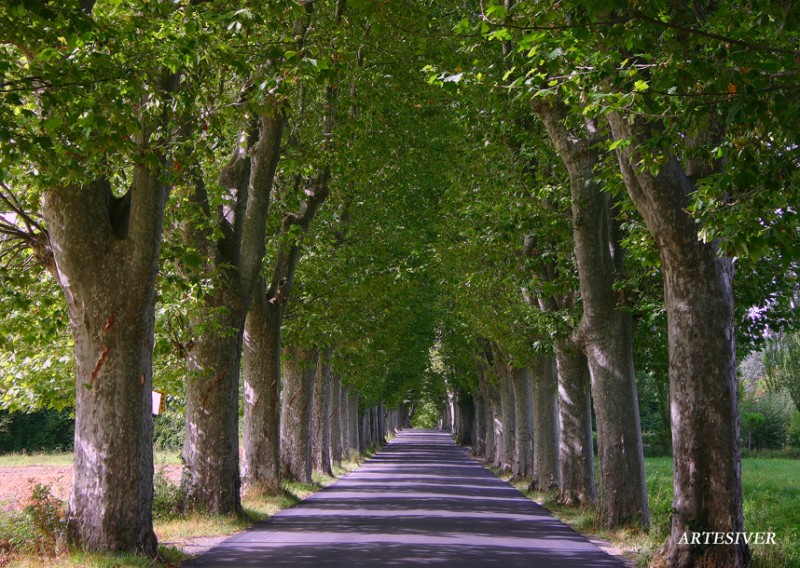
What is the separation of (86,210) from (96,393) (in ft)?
7.18

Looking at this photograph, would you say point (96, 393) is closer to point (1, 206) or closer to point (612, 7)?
Result: point (1, 206)

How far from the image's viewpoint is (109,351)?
10.6 m

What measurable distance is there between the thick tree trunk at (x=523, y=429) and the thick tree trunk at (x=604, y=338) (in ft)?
46.7

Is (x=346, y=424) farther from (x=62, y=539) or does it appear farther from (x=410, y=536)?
(x=62, y=539)

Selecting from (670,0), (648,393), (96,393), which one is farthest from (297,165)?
(648,393)

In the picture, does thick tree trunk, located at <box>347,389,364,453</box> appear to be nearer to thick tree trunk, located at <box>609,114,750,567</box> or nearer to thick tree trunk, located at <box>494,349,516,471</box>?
thick tree trunk, located at <box>494,349,516,471</box>

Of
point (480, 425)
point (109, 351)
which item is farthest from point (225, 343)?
point (480, 425)

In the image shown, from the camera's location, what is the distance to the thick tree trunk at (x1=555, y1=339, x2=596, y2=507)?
18516mm

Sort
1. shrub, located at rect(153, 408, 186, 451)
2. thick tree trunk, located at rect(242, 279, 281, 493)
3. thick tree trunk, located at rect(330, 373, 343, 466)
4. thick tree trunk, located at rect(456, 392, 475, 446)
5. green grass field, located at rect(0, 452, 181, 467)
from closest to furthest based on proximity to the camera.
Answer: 1. thick tree trunk, located at rect(242, 279, 281, 493)
2. shrub, located at rect(153, 408, 186, 451)
3. thick tree trunk, located at rect(330, 373, 343, 466)
4. green grass field, located at rect(0, 452, 181, 467)
5. thick tree trunk, located at rect(456, 392, 475, 446)

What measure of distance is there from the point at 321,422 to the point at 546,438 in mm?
11127

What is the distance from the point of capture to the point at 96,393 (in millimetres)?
10492

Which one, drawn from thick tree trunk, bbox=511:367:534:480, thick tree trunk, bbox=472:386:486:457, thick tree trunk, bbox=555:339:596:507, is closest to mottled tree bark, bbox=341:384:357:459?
thick tree trunk, bbox=472:386:486:457

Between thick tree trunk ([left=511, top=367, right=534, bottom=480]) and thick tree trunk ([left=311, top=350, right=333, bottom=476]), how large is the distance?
6822 millimetres

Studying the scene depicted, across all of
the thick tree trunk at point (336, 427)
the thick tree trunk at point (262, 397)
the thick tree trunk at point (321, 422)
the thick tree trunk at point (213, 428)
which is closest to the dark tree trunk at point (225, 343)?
the thick tree trunk at point (213, 428)
